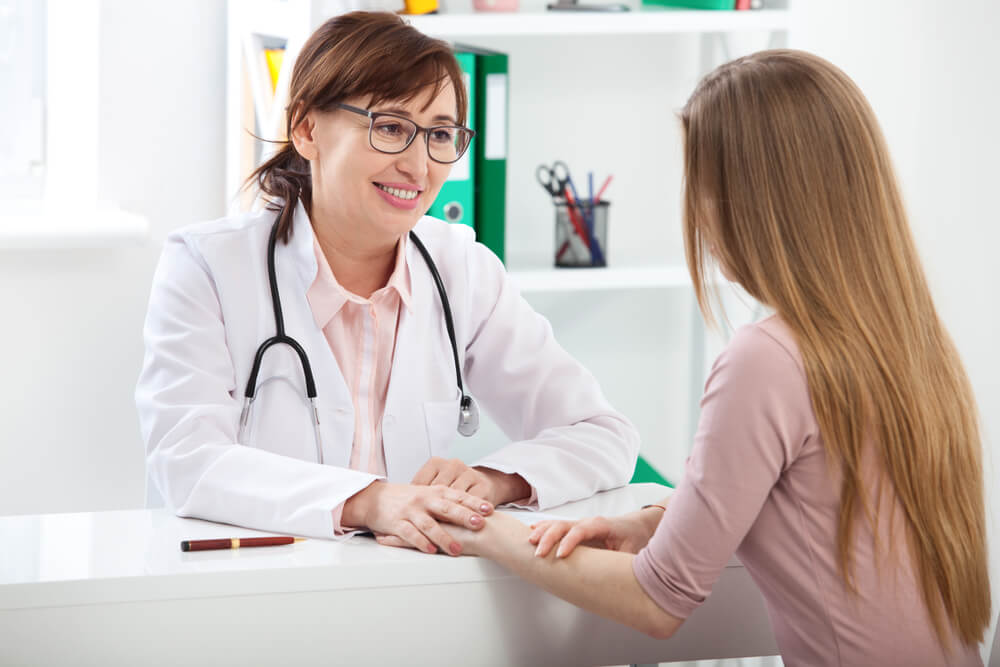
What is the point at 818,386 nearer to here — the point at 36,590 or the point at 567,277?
the point at 36,590


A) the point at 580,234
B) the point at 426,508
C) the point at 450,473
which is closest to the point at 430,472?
the point at 450,473

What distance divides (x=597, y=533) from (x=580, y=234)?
135 cm

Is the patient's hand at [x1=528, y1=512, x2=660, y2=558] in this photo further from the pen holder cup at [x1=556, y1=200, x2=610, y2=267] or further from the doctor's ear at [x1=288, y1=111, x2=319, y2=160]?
the pen holder cup at [x1=556, y1=200, x2=610, y2=267]

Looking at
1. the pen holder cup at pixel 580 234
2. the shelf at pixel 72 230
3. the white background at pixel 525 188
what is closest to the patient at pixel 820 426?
the white background at pixel 525 188

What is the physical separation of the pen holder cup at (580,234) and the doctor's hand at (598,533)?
126cm

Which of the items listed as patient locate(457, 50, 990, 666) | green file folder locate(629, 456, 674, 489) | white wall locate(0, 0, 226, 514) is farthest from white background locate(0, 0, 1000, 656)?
patient locate(457, 50, 990, 666)

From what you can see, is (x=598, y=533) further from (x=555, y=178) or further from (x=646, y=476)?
(x=555, y=178)

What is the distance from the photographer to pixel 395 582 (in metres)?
0.92

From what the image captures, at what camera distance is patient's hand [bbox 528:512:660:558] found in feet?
3.06

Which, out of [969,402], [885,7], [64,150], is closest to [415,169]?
[969,402]

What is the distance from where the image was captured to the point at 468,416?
4.40ft

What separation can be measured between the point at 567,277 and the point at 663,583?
1348 mm

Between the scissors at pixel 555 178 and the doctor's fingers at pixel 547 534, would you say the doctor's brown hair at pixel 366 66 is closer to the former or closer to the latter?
the doctor's fingers at pixel 547 534

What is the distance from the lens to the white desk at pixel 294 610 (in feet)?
2.84
